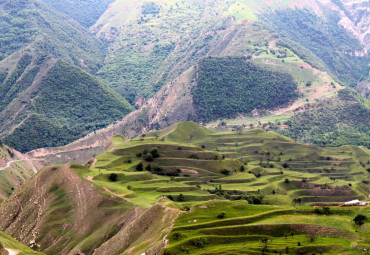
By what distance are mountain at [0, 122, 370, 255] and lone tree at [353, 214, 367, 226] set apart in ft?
3.71

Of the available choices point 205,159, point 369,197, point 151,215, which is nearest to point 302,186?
point 369,197

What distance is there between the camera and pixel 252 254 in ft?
246

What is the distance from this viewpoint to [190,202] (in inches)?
5094

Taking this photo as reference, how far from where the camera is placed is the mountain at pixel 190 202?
81562 mm

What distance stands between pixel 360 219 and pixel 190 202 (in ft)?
182

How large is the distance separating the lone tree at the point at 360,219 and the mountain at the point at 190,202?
3.71ft

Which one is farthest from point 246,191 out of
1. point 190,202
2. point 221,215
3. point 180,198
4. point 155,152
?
point 221,215

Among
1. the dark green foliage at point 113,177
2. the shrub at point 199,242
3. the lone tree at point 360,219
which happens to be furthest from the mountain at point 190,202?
the lone tree at point 360,219

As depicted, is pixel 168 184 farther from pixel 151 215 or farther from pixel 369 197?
pixel 369 197

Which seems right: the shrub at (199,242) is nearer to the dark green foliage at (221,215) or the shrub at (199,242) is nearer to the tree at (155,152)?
the dark green foliage at (221,215)

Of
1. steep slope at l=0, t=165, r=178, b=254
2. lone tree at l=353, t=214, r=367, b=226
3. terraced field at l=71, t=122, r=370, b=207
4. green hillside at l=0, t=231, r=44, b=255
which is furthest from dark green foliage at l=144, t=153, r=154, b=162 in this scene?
lone tree at l=353, t=214, r=367, b=226

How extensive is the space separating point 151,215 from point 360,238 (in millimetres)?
39109

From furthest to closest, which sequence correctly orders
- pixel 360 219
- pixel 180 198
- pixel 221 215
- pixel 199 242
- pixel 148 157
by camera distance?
pixel 148 157 < pixel 180 198 < pixel 221 215 < pixel 199 242 < pixel 360 219

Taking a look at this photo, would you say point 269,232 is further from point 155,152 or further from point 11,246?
point 155,152
